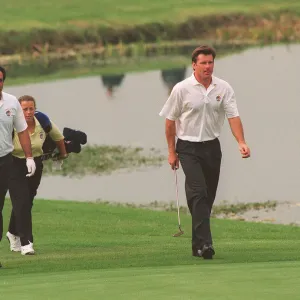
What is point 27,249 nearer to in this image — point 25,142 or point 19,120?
point 25,142

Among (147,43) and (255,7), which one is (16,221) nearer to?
(147,43)

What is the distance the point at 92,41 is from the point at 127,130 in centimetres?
2186

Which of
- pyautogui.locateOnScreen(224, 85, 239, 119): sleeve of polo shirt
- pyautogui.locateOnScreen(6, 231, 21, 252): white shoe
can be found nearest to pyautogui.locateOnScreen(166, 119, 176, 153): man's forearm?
pyautogui.locateOnScreen(224, 85, 239, 119): sleeve of polo shirt

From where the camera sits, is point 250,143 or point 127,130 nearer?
point 250,143

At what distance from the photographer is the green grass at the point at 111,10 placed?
56.6 metres

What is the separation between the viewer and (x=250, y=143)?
2989 centimetres

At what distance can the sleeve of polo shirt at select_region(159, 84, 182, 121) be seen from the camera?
12.2 metres

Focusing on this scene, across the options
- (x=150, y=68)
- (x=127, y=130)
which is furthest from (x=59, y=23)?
(x=127, y=130)

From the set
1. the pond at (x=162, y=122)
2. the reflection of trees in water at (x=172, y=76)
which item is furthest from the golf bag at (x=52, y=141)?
the reflection of trees in water at (x=172, y=76)

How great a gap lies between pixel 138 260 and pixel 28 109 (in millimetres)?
2052

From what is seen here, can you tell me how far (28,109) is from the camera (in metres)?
13.2

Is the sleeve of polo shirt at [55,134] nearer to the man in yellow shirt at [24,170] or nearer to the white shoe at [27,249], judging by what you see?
the man in yellow shirt at [24,170]

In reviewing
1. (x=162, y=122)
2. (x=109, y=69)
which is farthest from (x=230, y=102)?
(x=109, y=69)

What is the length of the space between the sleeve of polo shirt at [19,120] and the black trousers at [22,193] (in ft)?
2.94
